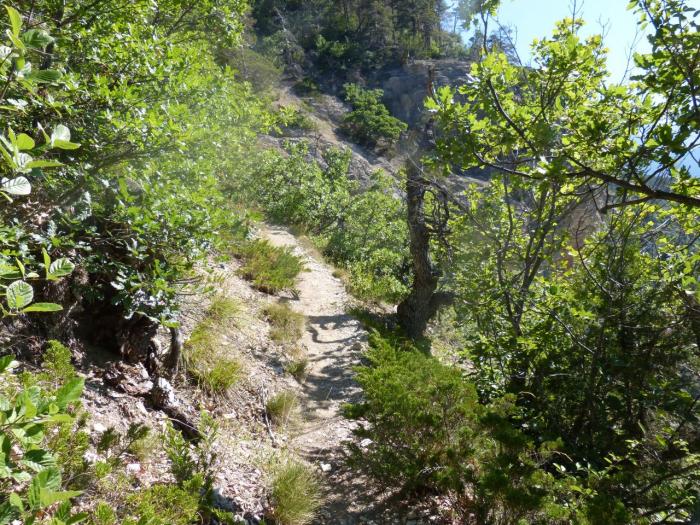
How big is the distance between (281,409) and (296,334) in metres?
1.82

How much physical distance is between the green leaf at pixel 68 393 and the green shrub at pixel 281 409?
357 centimetres

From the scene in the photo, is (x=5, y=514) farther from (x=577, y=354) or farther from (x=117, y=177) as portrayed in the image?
(x=577, y=354)

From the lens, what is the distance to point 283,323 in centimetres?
642

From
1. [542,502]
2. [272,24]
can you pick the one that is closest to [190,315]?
[542,502]

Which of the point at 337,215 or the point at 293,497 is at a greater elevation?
the point at 337,215

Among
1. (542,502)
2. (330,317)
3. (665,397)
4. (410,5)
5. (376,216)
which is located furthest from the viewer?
(410,5)

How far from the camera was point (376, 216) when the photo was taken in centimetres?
1410

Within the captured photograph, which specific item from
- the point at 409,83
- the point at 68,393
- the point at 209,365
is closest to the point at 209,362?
the point at 209,365

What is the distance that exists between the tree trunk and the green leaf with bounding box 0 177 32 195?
6.60 metres

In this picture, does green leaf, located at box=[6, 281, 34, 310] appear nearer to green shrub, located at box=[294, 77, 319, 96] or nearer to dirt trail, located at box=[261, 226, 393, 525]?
dirt trail, located at box=[261, 226, 393, 525]

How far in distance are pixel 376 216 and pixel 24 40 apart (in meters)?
13.1

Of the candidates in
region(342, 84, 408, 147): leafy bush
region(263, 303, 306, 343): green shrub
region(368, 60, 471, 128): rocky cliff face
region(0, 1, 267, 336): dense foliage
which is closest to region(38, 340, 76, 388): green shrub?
region(0, 1, 267, 336): dense foliage

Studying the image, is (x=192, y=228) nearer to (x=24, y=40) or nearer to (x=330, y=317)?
(x=24, y=40)

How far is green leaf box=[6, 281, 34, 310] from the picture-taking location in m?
1.23
